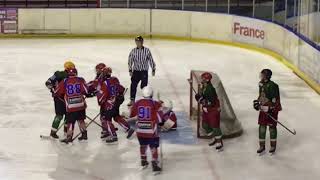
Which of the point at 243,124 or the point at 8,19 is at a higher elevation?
the point at 8,19

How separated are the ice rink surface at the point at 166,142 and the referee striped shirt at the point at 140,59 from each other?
104 centimetres

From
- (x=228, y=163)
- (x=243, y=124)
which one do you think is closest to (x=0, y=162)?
(x=228, y=163)

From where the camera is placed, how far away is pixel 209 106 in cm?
1027

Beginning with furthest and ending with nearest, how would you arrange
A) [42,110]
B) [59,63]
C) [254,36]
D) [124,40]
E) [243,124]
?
[124,40], [254,36], [59,63], [42,110], [243,124]

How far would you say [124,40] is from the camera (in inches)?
899

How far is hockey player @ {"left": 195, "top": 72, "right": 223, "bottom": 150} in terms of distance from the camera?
1020cm

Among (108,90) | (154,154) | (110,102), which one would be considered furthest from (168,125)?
(154,154)

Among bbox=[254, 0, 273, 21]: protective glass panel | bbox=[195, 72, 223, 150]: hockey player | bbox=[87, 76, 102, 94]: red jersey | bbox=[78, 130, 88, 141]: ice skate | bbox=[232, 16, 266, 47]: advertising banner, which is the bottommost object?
bbox=[78, 130, 88, 141]: ice skate

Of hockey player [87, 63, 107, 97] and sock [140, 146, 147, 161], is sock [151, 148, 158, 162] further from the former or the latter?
hockey player [87, 63, 107, 97]

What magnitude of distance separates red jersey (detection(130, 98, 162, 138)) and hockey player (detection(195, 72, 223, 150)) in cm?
128

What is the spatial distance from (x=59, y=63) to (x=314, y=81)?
21.4 feet

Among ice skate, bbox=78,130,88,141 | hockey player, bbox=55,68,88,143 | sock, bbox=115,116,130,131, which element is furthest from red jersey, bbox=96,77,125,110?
ice skate, bbox=78,130,88,141

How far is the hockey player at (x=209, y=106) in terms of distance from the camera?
33.4 feet

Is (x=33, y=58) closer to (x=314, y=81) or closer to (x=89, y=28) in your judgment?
(x=89, y=28)
